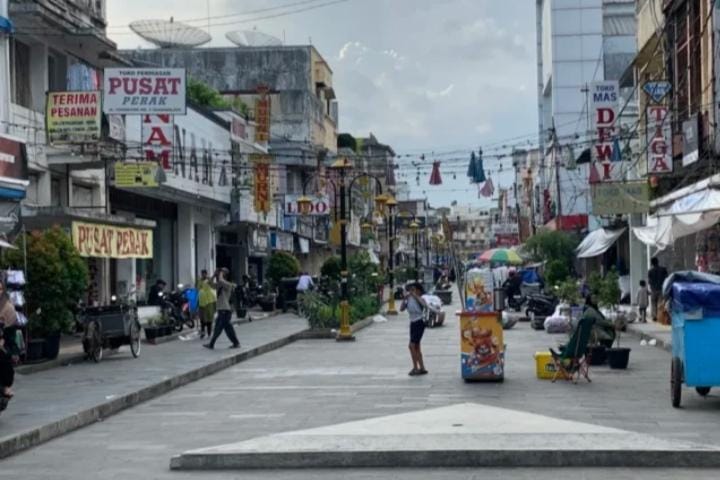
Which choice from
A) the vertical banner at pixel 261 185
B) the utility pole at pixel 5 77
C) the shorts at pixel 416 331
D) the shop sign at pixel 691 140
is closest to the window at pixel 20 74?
the utility pole at pixel 5 77

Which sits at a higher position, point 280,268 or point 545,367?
point 280,268

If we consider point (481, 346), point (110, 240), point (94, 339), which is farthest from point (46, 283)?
point (481, 346)

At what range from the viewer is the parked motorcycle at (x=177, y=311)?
31.5 m

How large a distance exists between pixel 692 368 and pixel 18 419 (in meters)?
8.42

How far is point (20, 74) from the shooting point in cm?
2831

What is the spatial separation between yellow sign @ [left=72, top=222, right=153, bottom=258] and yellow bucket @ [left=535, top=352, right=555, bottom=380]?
11125 millimetres

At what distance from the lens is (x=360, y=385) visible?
1881 cm

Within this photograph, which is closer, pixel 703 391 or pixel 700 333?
pixel 700 333

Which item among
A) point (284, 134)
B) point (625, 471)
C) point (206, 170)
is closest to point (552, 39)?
point (284, 134)

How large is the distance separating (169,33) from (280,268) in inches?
531

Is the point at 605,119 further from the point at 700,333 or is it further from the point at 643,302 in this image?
the point at 700,333

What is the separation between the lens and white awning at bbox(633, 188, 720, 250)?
72.2ft

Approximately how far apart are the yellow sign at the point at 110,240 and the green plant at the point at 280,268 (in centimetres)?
2039

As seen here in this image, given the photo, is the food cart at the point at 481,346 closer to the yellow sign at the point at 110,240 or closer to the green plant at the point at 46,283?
the green plant at the point at 46,283
